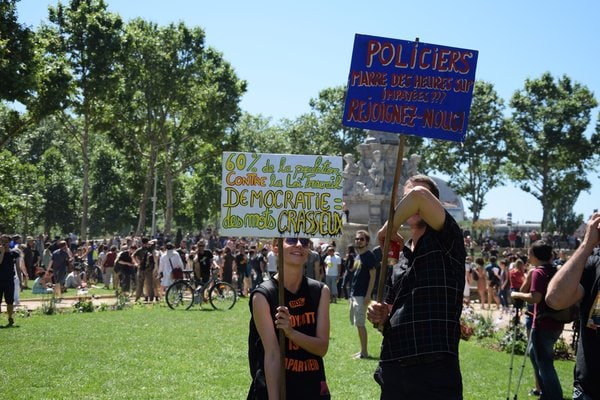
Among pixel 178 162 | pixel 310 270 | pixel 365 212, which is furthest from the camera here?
pixel 178 162

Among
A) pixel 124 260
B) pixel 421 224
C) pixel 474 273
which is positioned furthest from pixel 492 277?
pixel 421 224

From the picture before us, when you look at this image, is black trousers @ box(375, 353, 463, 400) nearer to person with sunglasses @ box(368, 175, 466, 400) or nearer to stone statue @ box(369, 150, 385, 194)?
person with sunglasses @ box(368, 175, 466, 400)

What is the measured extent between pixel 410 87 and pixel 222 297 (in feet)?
51.1

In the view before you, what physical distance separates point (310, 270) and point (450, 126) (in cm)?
1721

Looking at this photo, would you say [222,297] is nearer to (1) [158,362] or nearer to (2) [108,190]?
(1) [158,362]

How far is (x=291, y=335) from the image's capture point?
15.0 feet

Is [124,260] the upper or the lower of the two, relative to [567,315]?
lower

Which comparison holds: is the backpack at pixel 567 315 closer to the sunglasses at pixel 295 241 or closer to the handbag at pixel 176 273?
the sunglasses at pixel 295 241

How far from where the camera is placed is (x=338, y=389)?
9.10 metres

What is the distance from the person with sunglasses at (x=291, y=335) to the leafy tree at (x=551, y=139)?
53.9m

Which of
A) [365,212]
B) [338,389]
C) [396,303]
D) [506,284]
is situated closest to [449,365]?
[396,303]

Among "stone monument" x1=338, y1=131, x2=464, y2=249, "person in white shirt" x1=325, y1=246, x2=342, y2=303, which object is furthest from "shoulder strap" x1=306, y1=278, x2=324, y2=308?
"stone monument" x1=338, y1=131, x2=464, y2=249

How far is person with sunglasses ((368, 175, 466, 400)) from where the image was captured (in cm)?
397

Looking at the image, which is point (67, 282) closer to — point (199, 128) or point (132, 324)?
point (132, 324)
